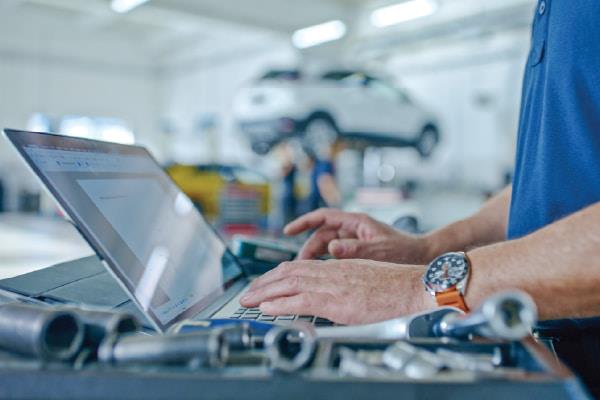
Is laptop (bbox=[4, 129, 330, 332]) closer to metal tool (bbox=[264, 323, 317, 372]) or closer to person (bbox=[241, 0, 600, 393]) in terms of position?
person (bbox=[241, 0, 600, 393])

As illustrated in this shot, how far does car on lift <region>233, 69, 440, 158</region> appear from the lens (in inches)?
276

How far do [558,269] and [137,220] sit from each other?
0.51 m

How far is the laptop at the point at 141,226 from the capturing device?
0.64 meters

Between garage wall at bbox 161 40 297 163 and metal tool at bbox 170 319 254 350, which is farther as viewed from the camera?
garage wall at bbox 161 40 297 163

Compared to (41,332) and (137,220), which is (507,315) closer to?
(41,332)

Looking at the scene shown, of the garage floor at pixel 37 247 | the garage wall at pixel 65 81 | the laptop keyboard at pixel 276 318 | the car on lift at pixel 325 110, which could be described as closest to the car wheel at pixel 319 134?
the car on lift at pixel 325 110

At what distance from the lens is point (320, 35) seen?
8797mm

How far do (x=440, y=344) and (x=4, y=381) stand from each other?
1.07ft

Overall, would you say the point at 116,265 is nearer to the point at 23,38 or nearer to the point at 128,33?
the point at 23,38

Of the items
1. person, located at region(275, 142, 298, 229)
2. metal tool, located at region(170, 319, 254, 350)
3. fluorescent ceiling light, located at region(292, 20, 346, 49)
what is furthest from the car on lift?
metal tool, located at region(170, 319, 254, 350)

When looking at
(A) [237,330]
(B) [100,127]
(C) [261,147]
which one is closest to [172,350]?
(A) [237,330]

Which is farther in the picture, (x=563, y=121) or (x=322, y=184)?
(x=322, y=184)

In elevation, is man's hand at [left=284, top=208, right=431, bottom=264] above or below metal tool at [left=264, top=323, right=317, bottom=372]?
above

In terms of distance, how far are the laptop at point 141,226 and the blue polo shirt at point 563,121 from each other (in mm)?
379
